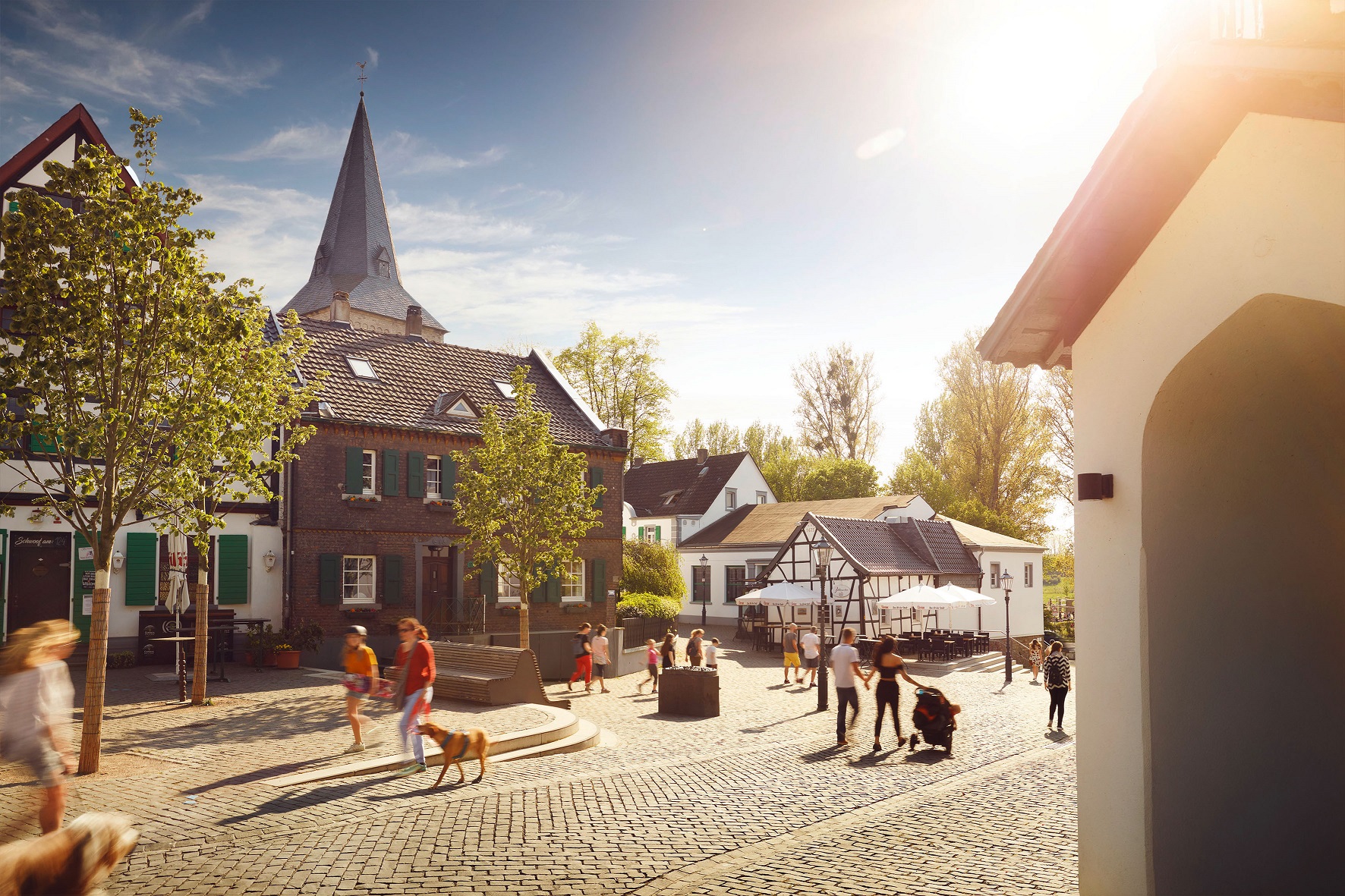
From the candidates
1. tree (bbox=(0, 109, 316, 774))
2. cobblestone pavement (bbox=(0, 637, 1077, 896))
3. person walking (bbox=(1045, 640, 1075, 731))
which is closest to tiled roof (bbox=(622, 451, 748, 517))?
person walking (bbox=(1045, 640, 1075, 731))

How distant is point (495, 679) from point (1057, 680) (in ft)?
32.2

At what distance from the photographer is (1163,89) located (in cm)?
522

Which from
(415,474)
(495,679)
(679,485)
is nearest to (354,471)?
(415,474)

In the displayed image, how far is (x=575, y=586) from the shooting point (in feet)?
103

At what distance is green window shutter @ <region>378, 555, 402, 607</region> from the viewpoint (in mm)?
26766

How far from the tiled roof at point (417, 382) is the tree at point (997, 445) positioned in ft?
77.5

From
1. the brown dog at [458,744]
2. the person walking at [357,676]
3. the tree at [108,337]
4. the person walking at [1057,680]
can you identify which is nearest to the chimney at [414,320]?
the tree at [108,337]

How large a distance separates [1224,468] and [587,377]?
47750mm

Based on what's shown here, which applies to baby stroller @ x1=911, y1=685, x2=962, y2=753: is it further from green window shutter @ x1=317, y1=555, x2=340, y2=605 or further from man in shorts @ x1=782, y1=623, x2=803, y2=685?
green window shutter @ x1=317, y1=555, x2=340, y2=605

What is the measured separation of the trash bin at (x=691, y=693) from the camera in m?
18.3

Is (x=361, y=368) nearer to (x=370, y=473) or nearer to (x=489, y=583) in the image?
(x=370, y=473)

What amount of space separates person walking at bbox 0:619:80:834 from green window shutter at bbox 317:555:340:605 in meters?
18.7

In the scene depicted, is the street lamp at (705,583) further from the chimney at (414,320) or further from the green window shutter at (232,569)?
the green window shutter at (232,569)

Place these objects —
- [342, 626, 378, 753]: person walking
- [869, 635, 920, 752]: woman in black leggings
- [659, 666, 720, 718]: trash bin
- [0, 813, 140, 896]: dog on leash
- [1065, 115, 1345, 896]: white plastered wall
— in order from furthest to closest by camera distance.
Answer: [659, 666, 720, 718]: trash bin → [869, 635, 920, 752]: woman in black leggings → [342, 626, 378, 753]: person walking → [0, 813, 140, 896]: dog on leash → [1065, 115, 1345, 896]: white plastered wall
